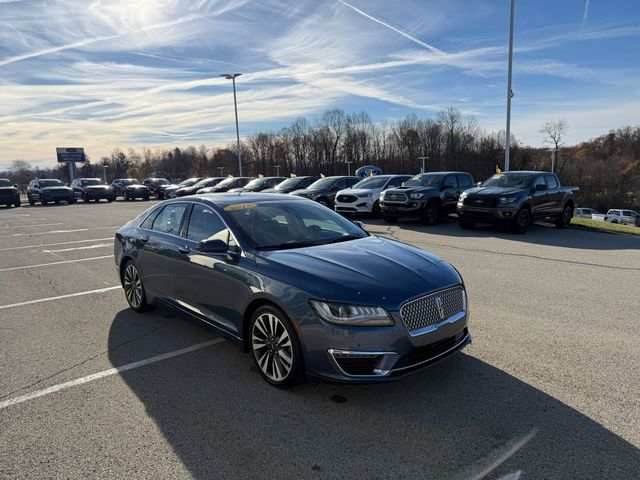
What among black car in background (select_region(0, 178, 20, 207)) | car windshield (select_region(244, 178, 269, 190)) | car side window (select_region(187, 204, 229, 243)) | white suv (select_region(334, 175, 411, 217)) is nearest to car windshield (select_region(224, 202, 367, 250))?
car side window (select_region(187, 204, 229, 243))

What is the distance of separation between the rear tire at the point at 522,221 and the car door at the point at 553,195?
1.10m

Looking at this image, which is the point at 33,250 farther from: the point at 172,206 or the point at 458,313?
the point at 458,313

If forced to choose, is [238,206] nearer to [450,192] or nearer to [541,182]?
[541,182]

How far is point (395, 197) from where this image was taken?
1577 cm

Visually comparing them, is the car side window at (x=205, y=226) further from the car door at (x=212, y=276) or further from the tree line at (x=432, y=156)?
the tree line at (x=432, y=156)

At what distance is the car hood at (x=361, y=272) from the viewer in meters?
3.40

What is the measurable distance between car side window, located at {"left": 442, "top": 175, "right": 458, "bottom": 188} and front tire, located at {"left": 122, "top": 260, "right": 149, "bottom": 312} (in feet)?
40.8

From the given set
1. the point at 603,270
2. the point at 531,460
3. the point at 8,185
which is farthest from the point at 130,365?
the point at 8,185

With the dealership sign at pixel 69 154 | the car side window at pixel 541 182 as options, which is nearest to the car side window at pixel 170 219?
the car side window at pixel 541 182

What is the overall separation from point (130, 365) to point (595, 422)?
3961 mm

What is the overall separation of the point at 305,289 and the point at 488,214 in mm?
11064

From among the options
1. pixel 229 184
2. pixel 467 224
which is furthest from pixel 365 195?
pixel 229 184

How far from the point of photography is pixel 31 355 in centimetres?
472

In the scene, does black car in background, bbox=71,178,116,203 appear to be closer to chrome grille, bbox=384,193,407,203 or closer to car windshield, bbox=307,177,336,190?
car windshield, bbox=307,177,336,190
